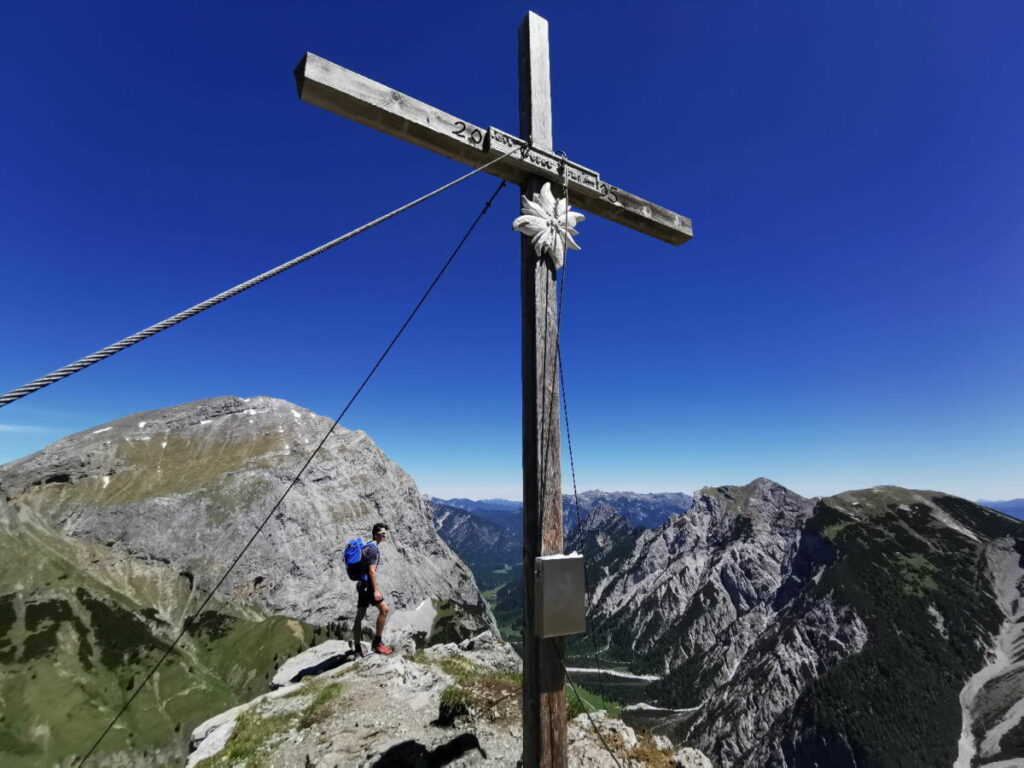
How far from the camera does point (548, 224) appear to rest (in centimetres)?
659

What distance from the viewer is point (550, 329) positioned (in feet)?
21.1

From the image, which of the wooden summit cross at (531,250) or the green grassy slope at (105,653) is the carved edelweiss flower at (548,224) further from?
the green grassy slope at (105,653)

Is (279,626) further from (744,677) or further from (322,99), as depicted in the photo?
(322,99)

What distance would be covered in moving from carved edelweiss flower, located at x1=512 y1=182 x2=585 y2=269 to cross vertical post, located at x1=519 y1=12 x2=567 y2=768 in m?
0.14

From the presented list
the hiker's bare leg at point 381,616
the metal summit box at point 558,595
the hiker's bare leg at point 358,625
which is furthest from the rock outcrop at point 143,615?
the metal summit box at point 558,595

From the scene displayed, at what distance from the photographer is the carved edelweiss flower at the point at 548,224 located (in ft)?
21.1

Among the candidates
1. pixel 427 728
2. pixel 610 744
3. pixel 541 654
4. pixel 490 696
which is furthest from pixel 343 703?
pixel 541 654

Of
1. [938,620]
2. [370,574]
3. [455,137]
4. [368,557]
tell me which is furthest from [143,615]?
[938,620]

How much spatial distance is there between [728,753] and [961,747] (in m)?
64.0

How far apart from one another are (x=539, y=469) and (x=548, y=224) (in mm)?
3284

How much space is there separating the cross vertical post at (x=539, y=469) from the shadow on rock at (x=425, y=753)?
434 cm

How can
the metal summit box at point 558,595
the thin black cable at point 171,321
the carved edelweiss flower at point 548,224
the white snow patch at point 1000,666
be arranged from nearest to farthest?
1. the thin black cable at point 171,321
2. the metal summit box at point 558,595
3. the carved edelweiss flower at point 548,224
4. the white snow patch at point 1000,666

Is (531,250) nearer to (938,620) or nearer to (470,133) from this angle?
(470,133)

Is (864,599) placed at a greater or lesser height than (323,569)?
lesser
